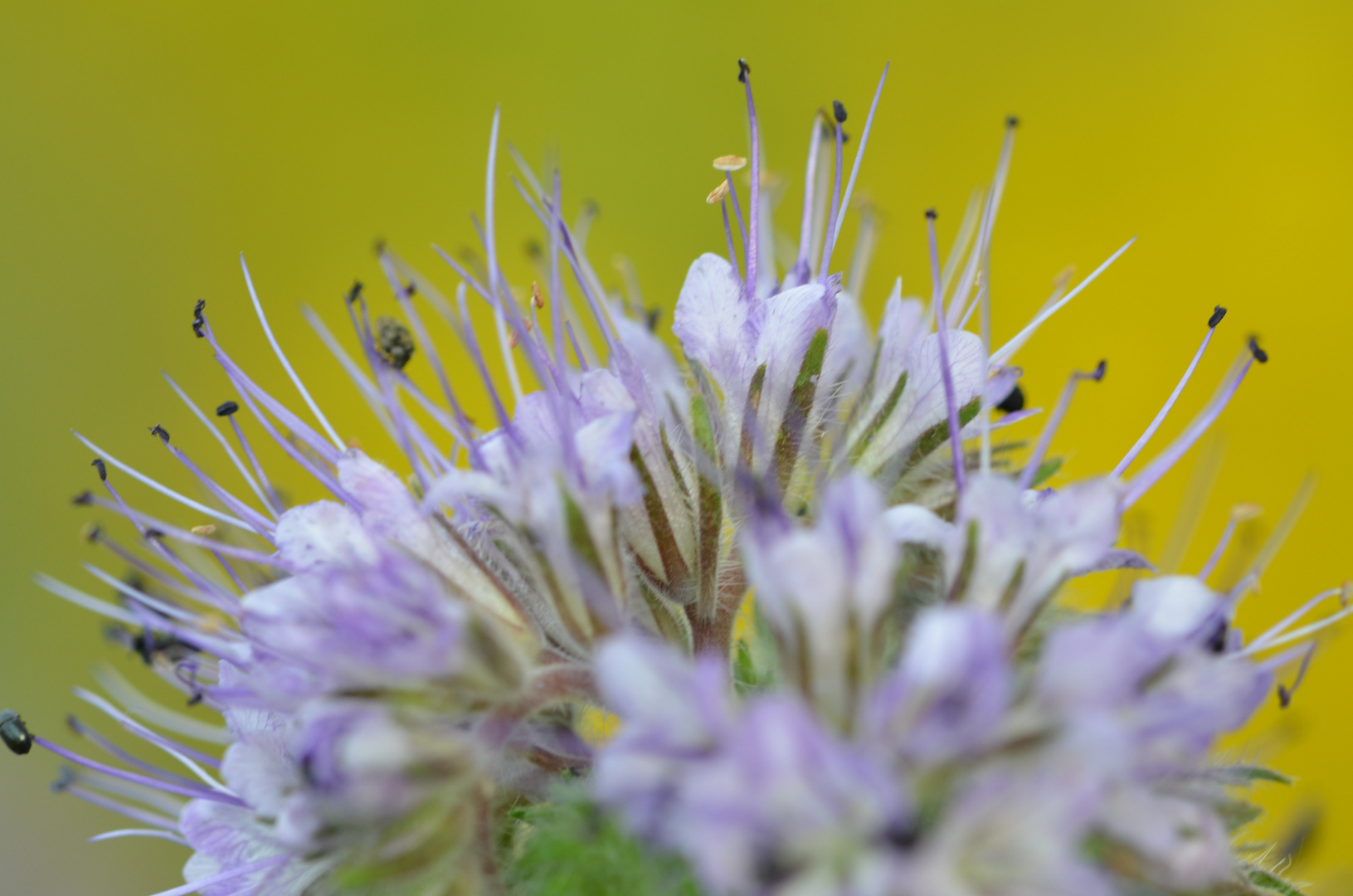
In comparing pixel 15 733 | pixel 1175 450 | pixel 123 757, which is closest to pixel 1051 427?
pixel 1175 450

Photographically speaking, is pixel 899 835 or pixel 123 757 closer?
pixel 899 835

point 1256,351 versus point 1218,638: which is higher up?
point 1256,351

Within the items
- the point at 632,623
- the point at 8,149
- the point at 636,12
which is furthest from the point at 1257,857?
the point at 8,149

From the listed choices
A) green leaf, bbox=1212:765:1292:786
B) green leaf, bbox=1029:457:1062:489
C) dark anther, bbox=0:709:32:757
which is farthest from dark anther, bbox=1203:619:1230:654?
dark anther, bbox=0:709:32:757

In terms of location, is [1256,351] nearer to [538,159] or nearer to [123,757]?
[123,757]

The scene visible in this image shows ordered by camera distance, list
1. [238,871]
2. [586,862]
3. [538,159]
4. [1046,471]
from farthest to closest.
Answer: [538,159] → [1046,471] → [238,871] → [586,862]

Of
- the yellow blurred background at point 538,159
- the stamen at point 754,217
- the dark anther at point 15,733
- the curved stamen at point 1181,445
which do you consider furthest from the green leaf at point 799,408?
the yellow blurred background at point 538,159

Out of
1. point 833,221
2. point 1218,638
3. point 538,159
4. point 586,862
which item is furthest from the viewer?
point 538,159

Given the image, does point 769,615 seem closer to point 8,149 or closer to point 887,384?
point 887,384

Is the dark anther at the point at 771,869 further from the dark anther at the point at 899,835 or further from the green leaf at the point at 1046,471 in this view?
the green leaf at the point at 1046,471
